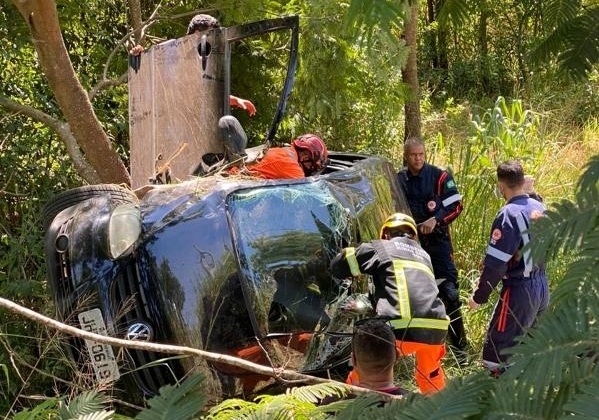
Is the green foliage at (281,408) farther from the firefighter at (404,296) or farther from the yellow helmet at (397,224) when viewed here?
the yellow helmet at (397,224)

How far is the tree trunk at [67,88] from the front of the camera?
4.80m

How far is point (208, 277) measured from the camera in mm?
3486

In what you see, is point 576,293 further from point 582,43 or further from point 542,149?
point 542,149

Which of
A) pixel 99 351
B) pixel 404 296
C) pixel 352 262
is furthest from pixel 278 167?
pixel 99 351

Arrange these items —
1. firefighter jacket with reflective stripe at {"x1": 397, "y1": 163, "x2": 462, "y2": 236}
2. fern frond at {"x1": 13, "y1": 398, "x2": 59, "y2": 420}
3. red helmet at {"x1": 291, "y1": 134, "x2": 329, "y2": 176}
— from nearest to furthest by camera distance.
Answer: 1. fern frond at {"x1": 13, "y1": 398, "x2": 59, "y2": 420}
2. red helmet at {"x1": 291, "y1": 134, "x2": 329, "y2": 176}
3. firefighter jacket with reflective stripe at {"x1": 397, "y1": 163, "x2": 462, "y2": 236}

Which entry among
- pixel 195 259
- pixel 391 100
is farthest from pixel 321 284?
pixel 391 100

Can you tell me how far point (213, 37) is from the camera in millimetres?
4770

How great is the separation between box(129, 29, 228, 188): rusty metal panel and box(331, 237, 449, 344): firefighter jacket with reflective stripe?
1524 millimetres

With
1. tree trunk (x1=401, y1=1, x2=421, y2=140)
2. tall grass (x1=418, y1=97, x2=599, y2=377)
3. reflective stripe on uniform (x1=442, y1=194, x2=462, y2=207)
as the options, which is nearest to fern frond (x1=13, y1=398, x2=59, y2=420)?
tall grass (x1=418, y1=97, x2=599, y2=377)

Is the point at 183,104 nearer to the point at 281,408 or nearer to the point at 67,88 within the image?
the point at 67,88

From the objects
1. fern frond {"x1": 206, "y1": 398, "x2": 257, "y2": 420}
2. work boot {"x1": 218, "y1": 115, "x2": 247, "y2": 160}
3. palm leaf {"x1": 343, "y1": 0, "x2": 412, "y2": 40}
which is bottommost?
fern frond {"x1": 206, "y1": 398, "x2": 257, "y2": 420}

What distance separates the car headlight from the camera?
3.54 m

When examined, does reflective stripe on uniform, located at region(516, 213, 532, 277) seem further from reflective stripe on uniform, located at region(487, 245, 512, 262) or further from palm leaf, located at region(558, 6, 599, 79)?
palm leaf, located at region(558, 6, 599, 79)

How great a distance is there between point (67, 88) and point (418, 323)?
2.96 m
